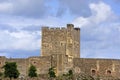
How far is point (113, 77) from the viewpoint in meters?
80.6

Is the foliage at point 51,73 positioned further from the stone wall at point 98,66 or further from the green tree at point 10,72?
the green tree at point 10,72

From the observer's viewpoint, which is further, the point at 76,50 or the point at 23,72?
the point at 76,50

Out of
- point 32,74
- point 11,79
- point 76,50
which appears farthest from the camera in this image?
point 76,50

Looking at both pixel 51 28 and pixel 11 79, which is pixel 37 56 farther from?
pixel 11 79

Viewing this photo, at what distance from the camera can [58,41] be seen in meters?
82.3

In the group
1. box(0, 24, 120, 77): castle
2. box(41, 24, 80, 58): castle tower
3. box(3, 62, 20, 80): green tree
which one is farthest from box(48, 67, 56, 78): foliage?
box(3, 62, 20, 80): green tree

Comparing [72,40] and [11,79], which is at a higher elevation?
[72,40]

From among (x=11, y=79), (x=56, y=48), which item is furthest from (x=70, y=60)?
(x=11, y=79)

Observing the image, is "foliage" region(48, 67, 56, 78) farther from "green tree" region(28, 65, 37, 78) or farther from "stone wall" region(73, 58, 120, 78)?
"stone wall" region(73, 58, 120, 78)

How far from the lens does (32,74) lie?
73.6 m

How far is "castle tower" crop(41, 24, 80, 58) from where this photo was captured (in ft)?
270

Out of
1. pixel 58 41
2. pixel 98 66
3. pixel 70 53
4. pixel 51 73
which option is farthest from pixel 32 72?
pixel 98 66

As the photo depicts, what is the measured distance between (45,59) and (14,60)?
355 cm

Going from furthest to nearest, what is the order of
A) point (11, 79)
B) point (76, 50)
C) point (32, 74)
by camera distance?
point (76, 50)
point (32, 74)
point (11, 79)
